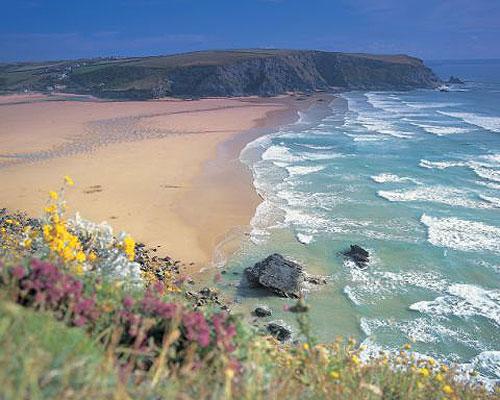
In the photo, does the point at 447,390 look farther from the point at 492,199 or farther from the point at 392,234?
the point at 492,199

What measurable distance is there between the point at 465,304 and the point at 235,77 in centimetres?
7910

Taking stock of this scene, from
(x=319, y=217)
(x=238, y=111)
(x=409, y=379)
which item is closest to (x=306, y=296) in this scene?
(x=319, y=217)

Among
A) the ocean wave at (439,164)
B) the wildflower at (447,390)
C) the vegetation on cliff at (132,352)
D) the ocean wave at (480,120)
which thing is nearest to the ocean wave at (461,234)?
the ocean wave at (439,164)

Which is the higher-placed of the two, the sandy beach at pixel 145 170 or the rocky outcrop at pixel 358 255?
the sandy beach at pixel 145 170

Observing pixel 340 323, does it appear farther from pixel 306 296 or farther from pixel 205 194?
pixel 205 194

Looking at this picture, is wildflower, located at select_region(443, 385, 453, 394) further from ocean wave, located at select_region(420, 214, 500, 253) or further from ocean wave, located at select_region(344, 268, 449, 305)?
ocean wave, located at select_region(420, 214, 500, 253)

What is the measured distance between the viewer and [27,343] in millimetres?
3311

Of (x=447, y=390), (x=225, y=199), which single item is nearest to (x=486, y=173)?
(x=225, y=199)

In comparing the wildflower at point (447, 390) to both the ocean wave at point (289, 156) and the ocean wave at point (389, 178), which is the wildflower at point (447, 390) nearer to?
the ocean wave at point (389, 178)

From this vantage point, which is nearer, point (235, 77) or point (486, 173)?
point (486, 173)

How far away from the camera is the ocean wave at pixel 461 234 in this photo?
17312 mm

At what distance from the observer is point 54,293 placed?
14.4ft

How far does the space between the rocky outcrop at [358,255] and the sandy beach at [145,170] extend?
4293 mm

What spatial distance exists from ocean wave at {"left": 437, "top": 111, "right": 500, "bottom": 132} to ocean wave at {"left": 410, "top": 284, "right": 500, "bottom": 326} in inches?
1397
